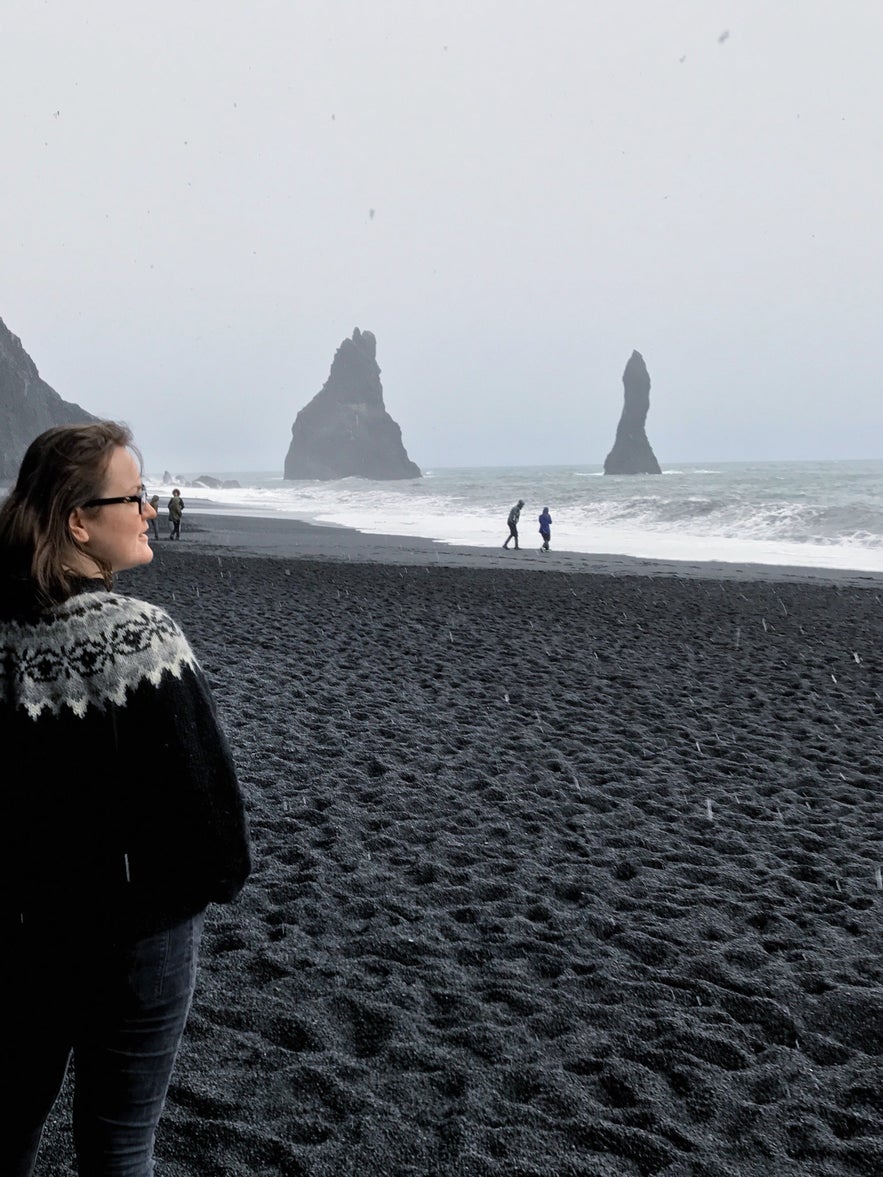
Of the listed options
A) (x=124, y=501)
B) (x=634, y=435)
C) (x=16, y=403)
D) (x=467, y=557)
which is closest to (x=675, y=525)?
(x=467, y=557)

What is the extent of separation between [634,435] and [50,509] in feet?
505

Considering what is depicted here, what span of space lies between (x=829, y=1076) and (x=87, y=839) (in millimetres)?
3035

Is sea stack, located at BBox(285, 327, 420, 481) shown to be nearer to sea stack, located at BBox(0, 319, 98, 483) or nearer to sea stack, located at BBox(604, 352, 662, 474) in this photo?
sea stack, located at BBox(604, 352, 662, 474)

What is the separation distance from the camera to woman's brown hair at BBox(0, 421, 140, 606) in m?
1.61

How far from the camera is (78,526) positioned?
1.69 metres

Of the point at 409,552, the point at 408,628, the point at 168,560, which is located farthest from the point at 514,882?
the point at 409,552

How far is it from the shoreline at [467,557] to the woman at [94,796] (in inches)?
761

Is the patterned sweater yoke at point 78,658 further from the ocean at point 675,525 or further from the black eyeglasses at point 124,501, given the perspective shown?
the ocean at point 675,525

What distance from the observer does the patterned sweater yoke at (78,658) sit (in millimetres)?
1612

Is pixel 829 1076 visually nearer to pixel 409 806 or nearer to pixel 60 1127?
pixel 60 1127

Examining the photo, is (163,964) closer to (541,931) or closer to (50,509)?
(50,509)

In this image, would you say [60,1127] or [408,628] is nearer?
[60,1127]

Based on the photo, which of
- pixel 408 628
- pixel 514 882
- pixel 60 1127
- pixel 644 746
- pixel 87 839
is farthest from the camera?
pixel 408 628

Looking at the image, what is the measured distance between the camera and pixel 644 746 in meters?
7.60
